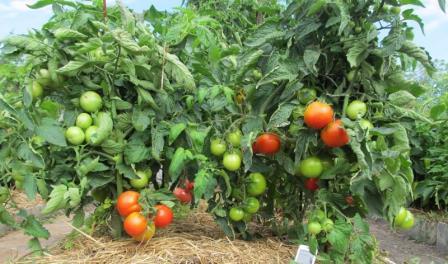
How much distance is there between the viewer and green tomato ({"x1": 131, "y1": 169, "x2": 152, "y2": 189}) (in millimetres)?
2070

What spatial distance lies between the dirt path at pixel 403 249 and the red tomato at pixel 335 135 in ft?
6.94

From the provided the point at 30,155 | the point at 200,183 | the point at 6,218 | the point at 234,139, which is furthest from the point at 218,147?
the point at 6,218

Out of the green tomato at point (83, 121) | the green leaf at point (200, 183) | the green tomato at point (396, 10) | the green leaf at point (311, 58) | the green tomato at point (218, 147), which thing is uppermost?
the green tomato at point (396, 10)

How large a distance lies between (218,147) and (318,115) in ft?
1.61

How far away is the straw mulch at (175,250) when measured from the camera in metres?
2.01

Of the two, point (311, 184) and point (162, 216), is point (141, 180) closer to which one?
point (162, 216)

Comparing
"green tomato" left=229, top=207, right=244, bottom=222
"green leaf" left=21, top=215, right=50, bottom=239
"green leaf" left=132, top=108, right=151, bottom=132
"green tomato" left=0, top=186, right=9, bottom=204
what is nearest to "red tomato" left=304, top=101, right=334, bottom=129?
"green tomato" left=229, top=207, right=244, bottom=222

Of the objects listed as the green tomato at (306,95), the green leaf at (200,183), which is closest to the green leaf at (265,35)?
the green tomato at (306,95)

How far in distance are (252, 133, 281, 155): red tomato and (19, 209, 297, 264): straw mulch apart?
504 mm

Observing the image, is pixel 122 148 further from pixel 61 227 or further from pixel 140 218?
pixel 61 227

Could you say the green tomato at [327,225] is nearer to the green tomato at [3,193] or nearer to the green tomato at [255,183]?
the green tomato at [255,183]

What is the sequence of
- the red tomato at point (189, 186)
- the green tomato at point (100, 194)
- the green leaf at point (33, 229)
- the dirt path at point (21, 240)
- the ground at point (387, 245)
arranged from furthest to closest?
the ground at point (387, 245), the dirt path at point (21, 240), the red tomato at point (189, 186), the green tomato at point (100, 194), the green leaf at point (33, 229)

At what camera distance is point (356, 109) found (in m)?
1.81

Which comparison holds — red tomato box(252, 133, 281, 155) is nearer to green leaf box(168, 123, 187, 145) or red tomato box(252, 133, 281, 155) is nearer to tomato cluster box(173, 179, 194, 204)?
green leaf box(168, 123, 187, 145)
